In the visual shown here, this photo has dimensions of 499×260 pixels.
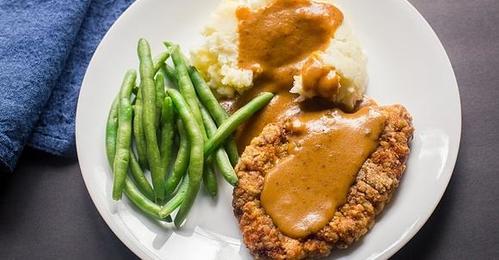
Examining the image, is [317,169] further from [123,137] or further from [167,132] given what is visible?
[123,137]

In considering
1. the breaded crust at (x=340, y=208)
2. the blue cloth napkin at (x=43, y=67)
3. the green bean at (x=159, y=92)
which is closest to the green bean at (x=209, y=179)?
the breaded crust at (x=340, y=208)

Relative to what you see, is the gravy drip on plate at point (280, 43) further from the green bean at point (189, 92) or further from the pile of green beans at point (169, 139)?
the green bean at point (189, 92)

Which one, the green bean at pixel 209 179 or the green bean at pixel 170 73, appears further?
the green bean at pixel 170 73

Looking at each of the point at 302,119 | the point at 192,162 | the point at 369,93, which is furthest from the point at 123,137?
the point at 369,93

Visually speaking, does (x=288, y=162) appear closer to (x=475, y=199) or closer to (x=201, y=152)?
(x=201, y=152)

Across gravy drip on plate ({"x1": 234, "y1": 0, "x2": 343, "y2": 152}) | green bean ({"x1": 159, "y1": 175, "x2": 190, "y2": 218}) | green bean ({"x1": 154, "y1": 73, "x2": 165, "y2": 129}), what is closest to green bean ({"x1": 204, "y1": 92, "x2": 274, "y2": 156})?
gravy drip on plate ({"x1": 234, "y1": 0, "x2": 343, "y2": 152})

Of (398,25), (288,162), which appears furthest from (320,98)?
(398,25)
